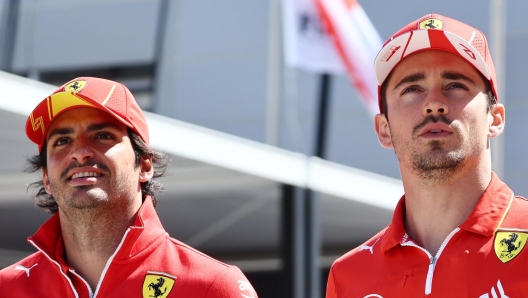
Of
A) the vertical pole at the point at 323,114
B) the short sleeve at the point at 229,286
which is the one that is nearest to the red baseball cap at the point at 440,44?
the short sleeve at the point at 229,286

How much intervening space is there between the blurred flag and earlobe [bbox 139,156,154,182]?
10.9ft

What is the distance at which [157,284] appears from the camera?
307 cm

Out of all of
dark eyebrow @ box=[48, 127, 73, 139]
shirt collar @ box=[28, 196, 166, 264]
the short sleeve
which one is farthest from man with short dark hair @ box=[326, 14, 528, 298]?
dark eyebrow @ box=[48, 127, 73, 139]

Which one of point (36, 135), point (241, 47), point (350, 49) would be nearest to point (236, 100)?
point (241, 47)

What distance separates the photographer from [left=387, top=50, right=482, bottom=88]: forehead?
9.29ft

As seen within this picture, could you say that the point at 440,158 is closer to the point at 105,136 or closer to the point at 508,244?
the point at 508,244

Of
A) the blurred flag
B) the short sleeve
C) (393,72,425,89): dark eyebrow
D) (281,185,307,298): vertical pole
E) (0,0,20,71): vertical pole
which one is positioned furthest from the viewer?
(281,185,307,298): vertical pole

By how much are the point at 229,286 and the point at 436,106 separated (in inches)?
33.5

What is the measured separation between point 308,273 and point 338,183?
0.72 m

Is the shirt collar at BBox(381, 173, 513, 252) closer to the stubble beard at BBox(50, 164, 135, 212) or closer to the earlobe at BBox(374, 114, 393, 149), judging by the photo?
the earlobe at BBox(374, 114, 393, 149)

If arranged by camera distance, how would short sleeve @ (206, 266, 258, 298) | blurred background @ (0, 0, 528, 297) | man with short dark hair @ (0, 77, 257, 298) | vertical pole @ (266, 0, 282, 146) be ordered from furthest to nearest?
vertical pole @ (266, 0, 282, 146) → blurred background @ (0, 0, 528, 297) → man with short dark hair @ (0, 77, 257, 298) → short sleeve @ (206, 266, 258, 298)

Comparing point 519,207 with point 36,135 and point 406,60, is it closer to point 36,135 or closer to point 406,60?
point 406,60

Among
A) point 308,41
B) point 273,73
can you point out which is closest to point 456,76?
point 308,41

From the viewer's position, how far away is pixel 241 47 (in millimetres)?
10836
